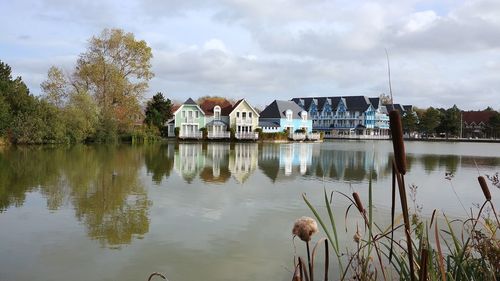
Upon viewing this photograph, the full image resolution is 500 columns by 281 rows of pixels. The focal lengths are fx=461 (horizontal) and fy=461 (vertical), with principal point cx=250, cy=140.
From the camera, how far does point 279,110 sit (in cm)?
6575

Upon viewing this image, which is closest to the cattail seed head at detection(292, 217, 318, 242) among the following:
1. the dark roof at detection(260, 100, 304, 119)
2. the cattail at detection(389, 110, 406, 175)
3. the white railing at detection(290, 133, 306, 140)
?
the cattail at detection(389, 110, 406, 175)

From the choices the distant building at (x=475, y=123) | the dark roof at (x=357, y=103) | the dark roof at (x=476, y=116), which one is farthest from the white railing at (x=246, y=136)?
the dark roof at (x=476, y=116)

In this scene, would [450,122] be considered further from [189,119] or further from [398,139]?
[398,139]

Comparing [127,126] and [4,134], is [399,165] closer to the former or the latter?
[4,134]

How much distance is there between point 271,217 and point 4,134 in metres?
31.0

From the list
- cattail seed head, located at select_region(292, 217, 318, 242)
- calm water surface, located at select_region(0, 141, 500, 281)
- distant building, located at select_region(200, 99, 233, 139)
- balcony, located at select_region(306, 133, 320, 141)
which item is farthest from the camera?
balcony, located at select_region(306, 133, 320, 141)

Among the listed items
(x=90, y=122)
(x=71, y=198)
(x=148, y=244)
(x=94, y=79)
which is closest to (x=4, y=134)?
(x=90, y=122)

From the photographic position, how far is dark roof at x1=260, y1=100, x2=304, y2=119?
6569cm

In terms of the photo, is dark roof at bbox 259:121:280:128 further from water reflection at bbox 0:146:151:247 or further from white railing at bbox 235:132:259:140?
water reflection at bbox 0:146:151:247

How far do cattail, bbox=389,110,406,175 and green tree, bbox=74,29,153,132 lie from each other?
43.1 metres

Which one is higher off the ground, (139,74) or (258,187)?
(139,74)

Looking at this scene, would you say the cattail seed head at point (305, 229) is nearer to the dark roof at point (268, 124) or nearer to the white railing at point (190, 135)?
the white railing at point (190, 135)

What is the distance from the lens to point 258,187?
Answer: 46.7ft

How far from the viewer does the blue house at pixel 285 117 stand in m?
64.9
